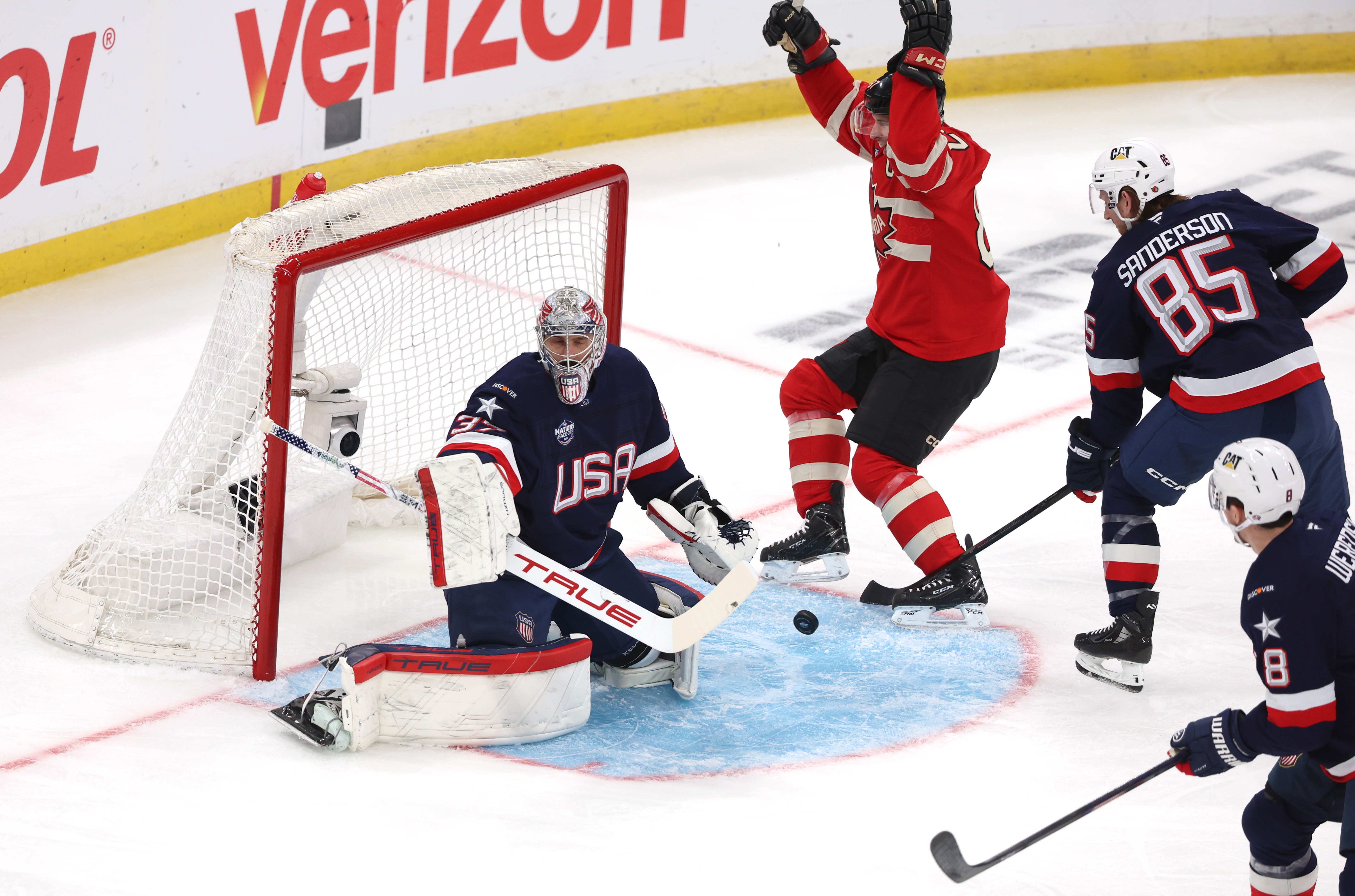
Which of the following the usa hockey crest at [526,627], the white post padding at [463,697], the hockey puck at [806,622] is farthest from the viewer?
the hockey puck at [806,622]

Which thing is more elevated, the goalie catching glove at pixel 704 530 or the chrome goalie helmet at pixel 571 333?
the chrome goalie helmet at pixel 571 333

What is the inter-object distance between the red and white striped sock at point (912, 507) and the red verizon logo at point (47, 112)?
321 centimetres

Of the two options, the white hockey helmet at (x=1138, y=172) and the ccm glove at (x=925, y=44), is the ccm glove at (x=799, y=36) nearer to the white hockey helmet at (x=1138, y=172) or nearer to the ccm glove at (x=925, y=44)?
the ccm glove at (x=925, y=44)

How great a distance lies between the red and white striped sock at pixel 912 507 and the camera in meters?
3.88

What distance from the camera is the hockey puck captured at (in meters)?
3.78

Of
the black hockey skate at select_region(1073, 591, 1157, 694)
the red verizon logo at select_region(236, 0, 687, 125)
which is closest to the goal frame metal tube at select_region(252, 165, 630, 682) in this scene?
the black hockey skate at select_region(1073, 591, 1157, 694)

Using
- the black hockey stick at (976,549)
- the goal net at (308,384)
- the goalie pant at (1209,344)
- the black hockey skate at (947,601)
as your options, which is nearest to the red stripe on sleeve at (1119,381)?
the goalie pant at (1209,344)

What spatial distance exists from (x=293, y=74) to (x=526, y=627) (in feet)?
11.9

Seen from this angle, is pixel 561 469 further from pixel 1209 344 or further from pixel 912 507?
pixel 1209 344

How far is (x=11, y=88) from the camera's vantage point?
5.43 metres

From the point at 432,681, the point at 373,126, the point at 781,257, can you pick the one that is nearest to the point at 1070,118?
the point at 781,257

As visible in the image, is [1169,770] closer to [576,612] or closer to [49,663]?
[576,612]

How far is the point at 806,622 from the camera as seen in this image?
12.4 feet

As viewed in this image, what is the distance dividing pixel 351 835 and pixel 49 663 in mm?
1008
